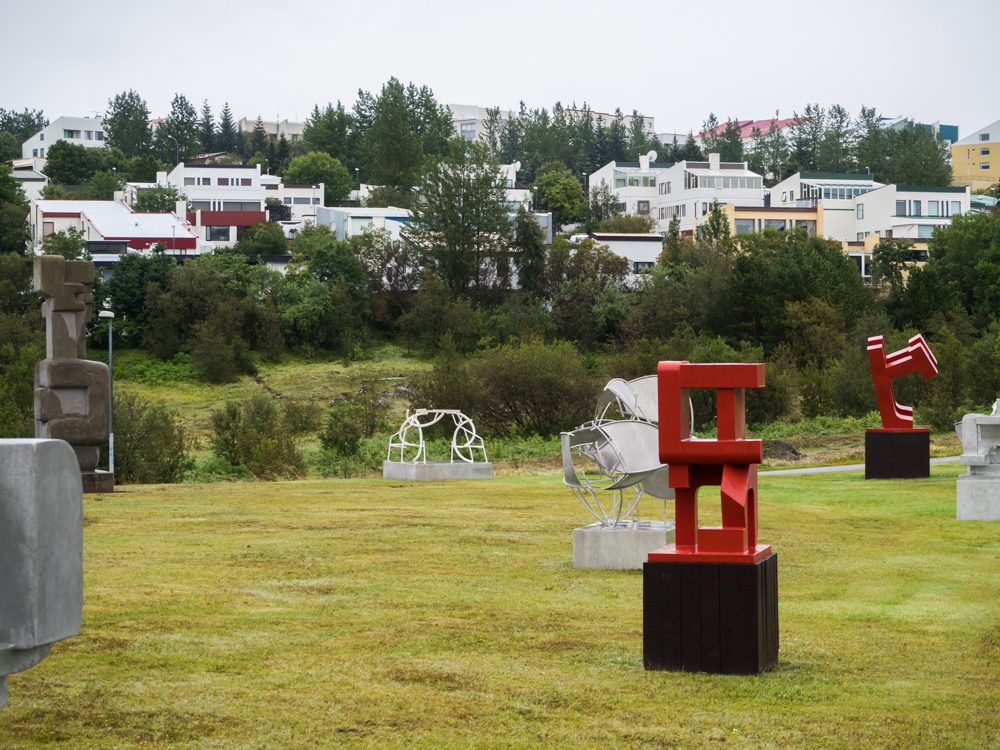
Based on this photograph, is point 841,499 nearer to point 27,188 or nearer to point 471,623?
point 471,623

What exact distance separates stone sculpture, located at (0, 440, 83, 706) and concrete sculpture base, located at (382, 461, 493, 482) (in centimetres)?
2074

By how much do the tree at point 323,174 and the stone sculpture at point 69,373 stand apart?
3463 inches

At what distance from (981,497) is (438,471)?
12.6 m

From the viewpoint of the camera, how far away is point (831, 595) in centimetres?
1056

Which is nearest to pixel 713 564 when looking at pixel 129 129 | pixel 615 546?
pixel 615 546

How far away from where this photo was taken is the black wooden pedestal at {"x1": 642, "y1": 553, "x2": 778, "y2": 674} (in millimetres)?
7172

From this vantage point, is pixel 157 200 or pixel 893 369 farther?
pixel 157 200

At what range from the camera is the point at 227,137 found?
13775 centimetres

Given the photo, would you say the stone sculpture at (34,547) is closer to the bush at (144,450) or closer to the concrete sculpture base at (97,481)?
the concrete sculpture base at (97,481)

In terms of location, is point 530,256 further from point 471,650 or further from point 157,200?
point 471,650

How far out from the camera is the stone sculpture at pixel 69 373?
62.8 feet

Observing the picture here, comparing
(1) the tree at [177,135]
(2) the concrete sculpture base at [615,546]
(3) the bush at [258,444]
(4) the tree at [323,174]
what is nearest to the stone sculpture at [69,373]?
(3) the bush at [258,444]

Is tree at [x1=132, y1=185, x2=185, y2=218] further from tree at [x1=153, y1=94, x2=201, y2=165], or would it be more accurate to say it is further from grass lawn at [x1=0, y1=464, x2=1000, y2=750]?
grass lawn at [x1=0, y1=464, x2=1000, y2=750]

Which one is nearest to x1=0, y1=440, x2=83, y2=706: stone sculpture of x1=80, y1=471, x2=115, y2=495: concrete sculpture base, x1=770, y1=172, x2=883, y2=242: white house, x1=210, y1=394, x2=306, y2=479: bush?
x1=80, y1=471, x2=115, y2=495: concrete sculpture base
